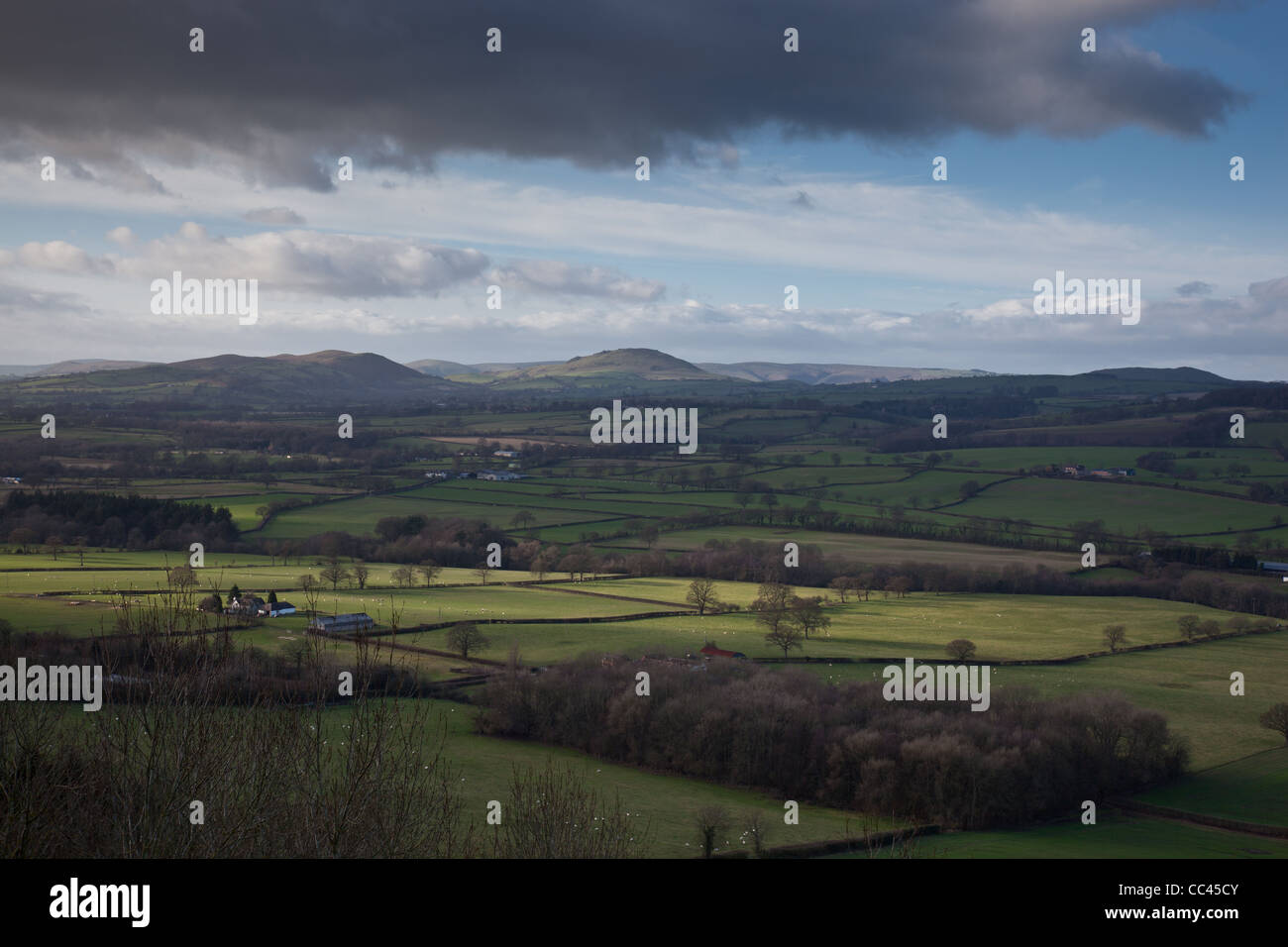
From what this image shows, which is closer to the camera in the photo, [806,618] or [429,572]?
[806,618]

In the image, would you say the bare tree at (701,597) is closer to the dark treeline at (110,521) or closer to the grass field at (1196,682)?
the grass field at (1196,682)

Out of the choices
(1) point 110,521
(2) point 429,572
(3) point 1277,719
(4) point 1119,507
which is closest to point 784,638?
(3) point 1277,719

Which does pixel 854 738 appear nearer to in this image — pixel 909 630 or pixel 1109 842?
pixel 1109 842

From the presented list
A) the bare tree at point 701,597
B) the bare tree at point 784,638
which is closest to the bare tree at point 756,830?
the bare tree at point 784,638

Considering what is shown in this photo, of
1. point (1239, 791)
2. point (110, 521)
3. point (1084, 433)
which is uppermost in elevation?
point (1084, 433)

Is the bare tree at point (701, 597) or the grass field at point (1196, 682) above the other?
the bare tree at point (701, 597)

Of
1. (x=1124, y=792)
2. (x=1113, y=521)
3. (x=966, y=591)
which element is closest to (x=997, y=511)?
(x=1113, y=521)
